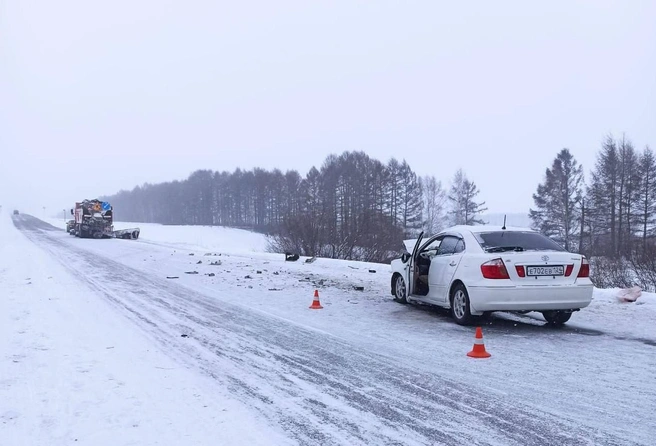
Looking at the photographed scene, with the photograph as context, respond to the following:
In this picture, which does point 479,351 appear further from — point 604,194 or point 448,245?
point 604,194

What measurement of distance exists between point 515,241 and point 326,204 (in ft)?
127

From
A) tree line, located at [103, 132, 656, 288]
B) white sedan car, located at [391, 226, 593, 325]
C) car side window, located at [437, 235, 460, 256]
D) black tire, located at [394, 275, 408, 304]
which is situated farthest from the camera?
tree line, located at [103, 132, 656, 288]

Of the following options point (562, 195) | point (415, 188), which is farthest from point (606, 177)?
point (415, 188)

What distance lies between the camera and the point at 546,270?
793 cm

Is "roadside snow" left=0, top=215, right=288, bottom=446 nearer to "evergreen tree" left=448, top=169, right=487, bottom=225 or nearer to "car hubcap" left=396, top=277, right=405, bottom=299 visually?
"car hubcap" left=396, top=277, right=405, bottom=299

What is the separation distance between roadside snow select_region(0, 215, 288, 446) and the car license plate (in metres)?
4.93

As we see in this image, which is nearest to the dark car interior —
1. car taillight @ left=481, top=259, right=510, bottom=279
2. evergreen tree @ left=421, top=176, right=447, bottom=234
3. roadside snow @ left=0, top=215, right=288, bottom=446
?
car taillight @ left=481, top=259, right=510, bottom=279

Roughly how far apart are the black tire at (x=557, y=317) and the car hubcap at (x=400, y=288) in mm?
3202

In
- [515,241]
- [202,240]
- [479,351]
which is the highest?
[515,241]

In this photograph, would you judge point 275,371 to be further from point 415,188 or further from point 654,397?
point 415,188

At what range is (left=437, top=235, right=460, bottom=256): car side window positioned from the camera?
30.5 feet

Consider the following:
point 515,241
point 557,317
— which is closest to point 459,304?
point 515,241

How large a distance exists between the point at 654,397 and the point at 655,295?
6046 mm

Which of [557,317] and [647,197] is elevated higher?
[647,197]
